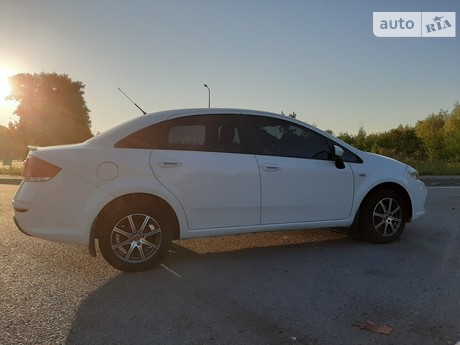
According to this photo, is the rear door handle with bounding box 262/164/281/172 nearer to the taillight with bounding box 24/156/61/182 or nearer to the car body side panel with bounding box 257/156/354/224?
the car body side panel with bounding box 257/156/354/224

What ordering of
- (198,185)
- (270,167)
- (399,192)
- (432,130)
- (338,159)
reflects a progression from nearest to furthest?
(198,185)
(270,167)
(338,159)
(399,192)
(432,130)

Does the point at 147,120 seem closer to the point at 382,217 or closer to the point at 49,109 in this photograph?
the point at 382,217

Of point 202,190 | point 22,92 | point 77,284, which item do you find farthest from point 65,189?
point 22,92

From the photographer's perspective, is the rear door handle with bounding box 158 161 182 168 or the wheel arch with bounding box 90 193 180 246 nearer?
the wheel arch with bounding box 90 193 180 246

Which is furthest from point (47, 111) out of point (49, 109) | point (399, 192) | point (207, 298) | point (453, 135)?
point (207, 298)

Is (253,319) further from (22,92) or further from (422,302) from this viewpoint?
(22,92)

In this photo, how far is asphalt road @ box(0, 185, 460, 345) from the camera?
9.59ft

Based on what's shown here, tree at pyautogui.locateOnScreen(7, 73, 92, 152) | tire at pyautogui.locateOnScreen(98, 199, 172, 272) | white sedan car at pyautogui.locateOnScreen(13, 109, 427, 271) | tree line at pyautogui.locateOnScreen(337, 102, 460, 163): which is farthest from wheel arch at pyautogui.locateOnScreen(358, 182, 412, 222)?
tree at pyautogui.locateOnScreen(7, 73, 92, 152)

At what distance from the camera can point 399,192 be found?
5578mm

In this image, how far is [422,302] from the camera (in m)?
3.46

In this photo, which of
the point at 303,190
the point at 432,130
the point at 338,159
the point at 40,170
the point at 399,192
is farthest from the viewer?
the point at 432,130

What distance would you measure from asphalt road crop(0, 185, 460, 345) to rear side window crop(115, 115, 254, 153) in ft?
4.26

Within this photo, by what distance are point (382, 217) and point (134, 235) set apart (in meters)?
3.17

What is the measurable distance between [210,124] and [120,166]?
1.13 meters
